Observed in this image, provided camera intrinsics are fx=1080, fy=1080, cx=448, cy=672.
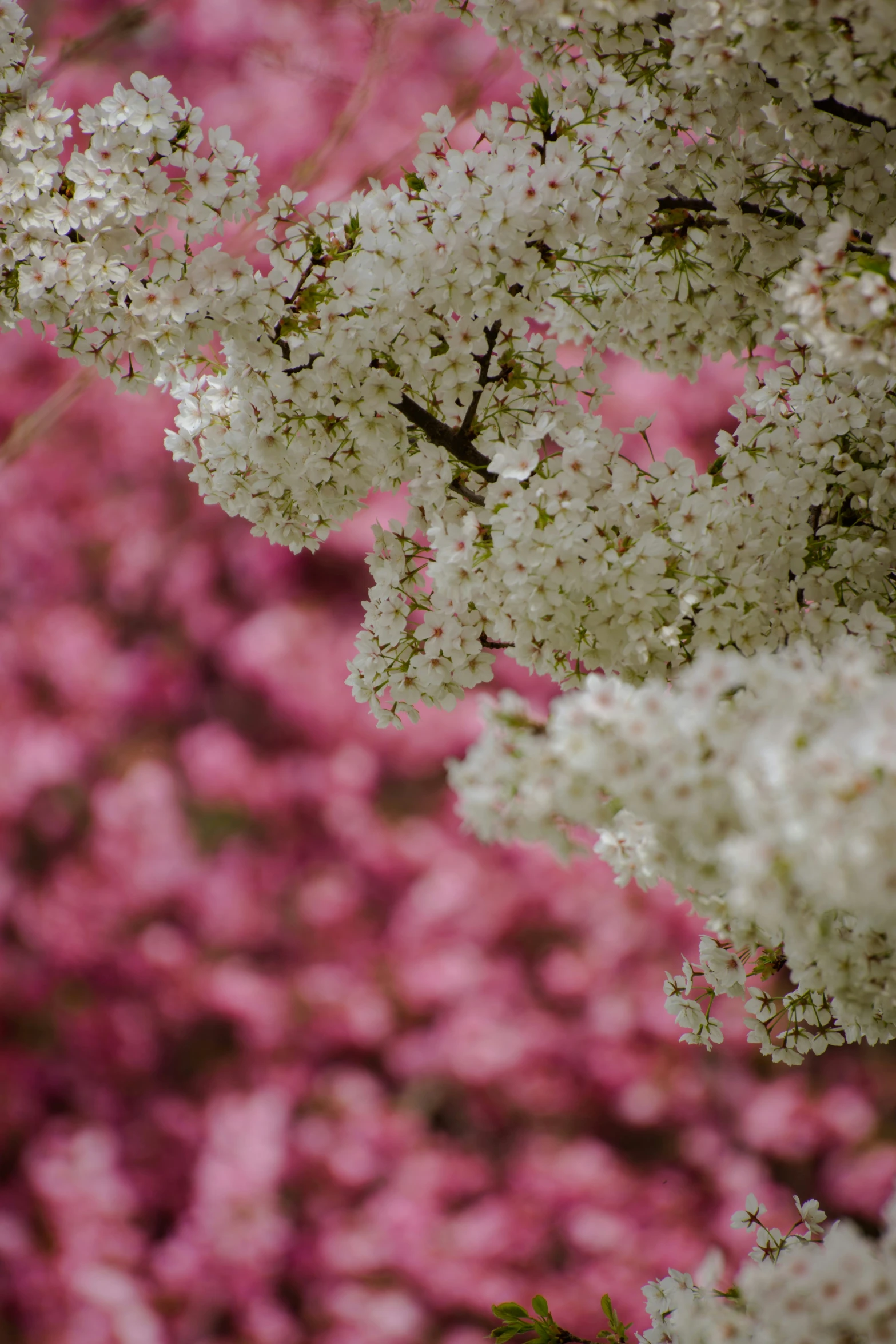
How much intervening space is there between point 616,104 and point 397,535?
48cm

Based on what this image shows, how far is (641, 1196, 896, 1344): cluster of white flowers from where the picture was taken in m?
0.69

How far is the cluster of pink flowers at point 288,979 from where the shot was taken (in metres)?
2.82

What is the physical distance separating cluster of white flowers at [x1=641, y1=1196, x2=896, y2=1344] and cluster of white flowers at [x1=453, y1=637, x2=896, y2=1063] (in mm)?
197

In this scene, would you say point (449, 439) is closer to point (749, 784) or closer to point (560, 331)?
point (560, 331)

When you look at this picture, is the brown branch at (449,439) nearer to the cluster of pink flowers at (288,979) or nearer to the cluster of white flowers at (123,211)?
the cluster of white flowers at (123,211)

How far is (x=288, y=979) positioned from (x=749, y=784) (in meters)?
2.63

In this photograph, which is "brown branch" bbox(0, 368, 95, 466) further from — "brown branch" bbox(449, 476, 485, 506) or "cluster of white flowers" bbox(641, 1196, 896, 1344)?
"cluster of white flowers" bbox(641, 1196, 896, 1344)

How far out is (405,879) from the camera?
3072 millimetres

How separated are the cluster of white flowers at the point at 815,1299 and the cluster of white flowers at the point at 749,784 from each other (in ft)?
0.65

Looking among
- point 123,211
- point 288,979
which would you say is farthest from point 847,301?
point 288,979

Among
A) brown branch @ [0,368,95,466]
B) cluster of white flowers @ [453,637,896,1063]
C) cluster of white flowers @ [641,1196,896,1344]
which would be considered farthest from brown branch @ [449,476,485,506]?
cluster of white flowers @ [641,1196,896,1344]

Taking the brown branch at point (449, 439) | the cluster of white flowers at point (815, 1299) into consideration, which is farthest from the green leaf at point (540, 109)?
the cluster of white flowers at point (815, 1299)

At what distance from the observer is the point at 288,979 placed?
3.04 m

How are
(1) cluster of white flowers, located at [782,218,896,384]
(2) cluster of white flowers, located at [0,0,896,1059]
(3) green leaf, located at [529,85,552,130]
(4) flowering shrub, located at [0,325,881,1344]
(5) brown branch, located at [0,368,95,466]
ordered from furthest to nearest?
(4) flowering shrub, located at [0,325,881,1344], (5) brown branch, located at [0,368,95,466], (3) green leaf, located at [529,85,552,130], (2) cluster of white flowers, located at [0,0,896,1059], (1) cluster of white flowers, located at [782,218,896,384]
